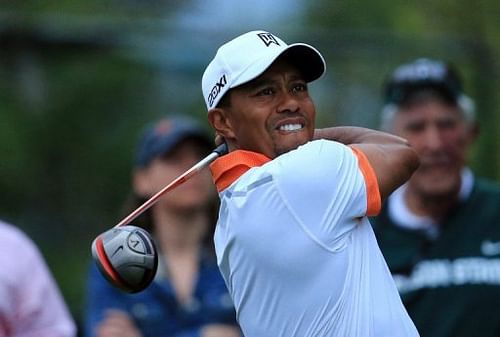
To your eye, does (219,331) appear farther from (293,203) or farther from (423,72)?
(293,203)

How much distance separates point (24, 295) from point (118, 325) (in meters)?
0.46

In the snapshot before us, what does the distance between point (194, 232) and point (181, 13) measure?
2.26m

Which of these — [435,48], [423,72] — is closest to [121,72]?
[435,48]

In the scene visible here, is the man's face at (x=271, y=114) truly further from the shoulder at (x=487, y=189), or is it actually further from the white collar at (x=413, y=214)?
the shoulder at (x=487, y=189)

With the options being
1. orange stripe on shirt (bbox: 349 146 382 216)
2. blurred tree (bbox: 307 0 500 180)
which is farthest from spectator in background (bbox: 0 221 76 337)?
blurred tree (bbox: 307 0 500 180)

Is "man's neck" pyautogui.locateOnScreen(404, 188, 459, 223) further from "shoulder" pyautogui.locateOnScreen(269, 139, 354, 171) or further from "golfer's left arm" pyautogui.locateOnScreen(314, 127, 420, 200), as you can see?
"shoulder" pyautogui.locateOnScreen(269, 139, 354, 171)

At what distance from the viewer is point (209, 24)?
7.79m

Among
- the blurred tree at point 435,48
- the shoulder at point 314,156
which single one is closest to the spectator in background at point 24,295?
the shoulder at point 314,156

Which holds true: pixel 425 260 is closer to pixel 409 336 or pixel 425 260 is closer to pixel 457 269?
pixel 457 269

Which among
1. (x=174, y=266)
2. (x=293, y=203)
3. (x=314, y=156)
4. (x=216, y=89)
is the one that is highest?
(x=216, y=89)

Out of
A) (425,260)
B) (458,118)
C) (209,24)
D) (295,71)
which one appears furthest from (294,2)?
(295,71)

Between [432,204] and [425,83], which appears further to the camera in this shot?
[425,83]

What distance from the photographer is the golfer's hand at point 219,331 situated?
580 centimetres

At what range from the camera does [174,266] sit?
5957 millimetres
